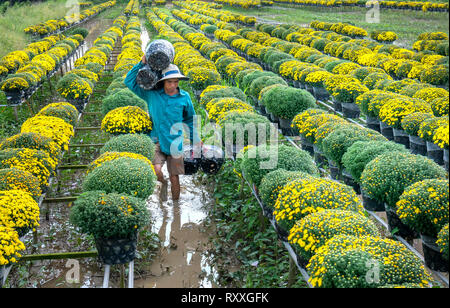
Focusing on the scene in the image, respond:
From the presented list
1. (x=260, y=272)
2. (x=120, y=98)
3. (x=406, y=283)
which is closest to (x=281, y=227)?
(x=260, y=272)

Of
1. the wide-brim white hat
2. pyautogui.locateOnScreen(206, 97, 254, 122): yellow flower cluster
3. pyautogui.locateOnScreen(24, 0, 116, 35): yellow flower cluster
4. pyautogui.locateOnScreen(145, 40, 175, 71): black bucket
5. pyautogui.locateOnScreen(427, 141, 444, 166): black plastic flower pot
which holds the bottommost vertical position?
pyautogui.locateOnScreen(427, 141, 444, 166): black plastic flower pot

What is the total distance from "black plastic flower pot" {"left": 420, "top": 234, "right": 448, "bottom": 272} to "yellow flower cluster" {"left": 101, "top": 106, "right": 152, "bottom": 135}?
4.08 meters

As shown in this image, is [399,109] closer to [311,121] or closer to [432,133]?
[432,133]

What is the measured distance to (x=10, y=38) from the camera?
19.2 m

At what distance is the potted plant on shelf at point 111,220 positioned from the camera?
12.2 ft

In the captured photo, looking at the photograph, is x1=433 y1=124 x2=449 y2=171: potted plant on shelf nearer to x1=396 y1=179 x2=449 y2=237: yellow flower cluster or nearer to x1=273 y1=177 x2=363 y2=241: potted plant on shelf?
x1=396 y1=179 x2=449 y2=237: yellow flower cluster

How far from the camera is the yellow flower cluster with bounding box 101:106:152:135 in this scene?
6168 mm

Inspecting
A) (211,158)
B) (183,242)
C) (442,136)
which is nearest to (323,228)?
(183,242)

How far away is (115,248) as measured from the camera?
391cm

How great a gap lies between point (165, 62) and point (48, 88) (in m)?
9.85

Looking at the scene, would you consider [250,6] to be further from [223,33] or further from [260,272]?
[260,272]

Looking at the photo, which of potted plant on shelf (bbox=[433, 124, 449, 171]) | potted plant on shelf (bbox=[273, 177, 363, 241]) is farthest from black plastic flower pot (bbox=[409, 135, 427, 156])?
potted plant on shelf (bbox=[273, 177, 363, 241])

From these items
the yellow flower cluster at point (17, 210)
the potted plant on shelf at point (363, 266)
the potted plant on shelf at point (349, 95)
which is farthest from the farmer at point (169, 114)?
the potted plant on shelf at point (349, 95)

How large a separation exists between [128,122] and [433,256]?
4.36 m
